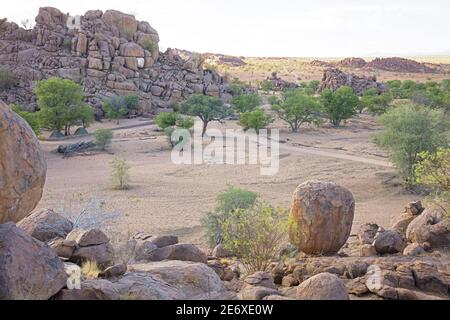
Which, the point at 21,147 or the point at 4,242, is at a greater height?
the point at 21,147

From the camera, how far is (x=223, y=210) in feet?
48.5

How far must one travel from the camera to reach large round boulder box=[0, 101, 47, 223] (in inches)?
215

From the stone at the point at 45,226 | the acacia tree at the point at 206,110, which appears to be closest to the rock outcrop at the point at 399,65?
the acacia tree at the point at 206,110

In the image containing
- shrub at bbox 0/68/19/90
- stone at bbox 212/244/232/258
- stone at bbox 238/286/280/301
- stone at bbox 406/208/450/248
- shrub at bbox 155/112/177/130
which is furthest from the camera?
shrub at bbox 0/68/19/90

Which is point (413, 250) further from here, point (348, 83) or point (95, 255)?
point (348, 83)

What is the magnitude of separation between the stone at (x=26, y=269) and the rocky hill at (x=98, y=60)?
42.3 meters

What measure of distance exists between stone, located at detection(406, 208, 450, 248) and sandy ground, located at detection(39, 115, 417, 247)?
10.1 feet

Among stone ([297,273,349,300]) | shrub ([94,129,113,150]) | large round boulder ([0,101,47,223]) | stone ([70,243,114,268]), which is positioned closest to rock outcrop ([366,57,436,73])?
shrub ([94,129,113,150])

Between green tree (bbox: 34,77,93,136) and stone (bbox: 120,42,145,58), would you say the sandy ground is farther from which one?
stone (bbox: 120,42,145,58)

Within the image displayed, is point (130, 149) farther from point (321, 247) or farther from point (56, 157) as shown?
point (321, 247)

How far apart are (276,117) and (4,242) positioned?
37.7 metres

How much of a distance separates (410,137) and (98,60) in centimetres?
3754
